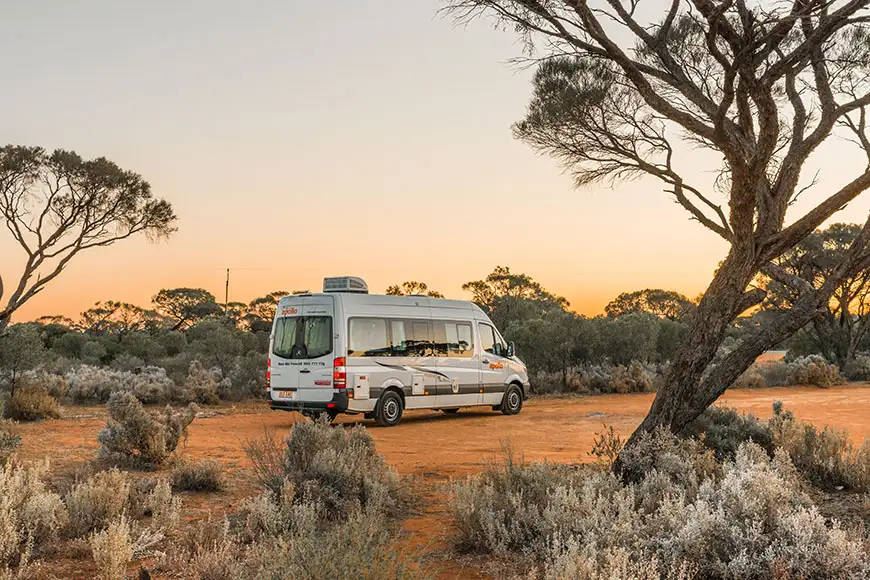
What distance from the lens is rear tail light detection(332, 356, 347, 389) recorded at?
14.4m

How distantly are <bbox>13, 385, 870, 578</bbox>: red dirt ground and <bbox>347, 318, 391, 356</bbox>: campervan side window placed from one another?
1.64m

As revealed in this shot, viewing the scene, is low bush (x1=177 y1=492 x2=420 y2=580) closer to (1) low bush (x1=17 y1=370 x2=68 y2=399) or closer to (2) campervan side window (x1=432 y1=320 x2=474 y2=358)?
(2) campervan side window (x1=432 y1=320 x2=474 y2=358)

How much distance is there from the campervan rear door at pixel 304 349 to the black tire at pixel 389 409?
123cm

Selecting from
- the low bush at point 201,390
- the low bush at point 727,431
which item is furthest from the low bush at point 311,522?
the low bush at point 201,390

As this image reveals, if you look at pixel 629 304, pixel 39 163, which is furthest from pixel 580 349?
pixel 629 304

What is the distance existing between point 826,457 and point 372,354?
29.8 ft

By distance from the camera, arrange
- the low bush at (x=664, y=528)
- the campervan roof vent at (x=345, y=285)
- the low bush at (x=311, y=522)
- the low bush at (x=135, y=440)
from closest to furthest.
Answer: the low bush at (x=311, y=522)
the low bush at (x=664, y=528)
the low bush at (x=135, y=440)
the campervan roof vent at (x=345, y=285)

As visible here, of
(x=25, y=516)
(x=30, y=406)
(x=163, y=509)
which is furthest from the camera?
(x=30, y=406)

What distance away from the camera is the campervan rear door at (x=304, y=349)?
1463cm

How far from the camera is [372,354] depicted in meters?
15.1

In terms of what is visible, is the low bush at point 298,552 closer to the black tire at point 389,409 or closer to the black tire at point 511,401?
the black tire at point 389,409

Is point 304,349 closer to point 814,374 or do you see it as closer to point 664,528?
point 664,528

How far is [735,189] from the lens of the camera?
24.6 ft

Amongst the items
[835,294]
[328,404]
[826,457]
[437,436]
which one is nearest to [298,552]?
[826,457]
